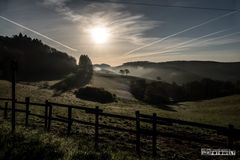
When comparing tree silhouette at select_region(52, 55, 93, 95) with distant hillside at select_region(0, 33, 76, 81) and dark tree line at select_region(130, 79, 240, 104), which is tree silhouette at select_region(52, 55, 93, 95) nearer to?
distant hillside at select_region(0, 33, 76, 81)

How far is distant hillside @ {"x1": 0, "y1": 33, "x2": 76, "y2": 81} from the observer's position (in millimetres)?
118500

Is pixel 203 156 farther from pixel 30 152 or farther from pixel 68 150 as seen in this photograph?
pixel 30 152

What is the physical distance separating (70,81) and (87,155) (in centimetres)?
9461

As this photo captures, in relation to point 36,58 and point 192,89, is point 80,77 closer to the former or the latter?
point 36,58

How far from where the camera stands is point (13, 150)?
8828 mm

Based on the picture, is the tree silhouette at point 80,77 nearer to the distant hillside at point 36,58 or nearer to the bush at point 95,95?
the distant hillside at point 36,58

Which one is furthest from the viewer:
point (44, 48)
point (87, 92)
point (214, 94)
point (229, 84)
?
point (44, 48)

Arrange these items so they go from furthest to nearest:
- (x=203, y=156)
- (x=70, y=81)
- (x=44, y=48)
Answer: (x=44, y=48)
(x=70, y=81)
(x=203, y=156)

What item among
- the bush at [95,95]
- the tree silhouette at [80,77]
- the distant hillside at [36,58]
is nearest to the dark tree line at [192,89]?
the tree silhouette at [80,77]

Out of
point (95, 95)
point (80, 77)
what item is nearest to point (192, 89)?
point (80, 77)

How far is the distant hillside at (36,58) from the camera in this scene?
389 feet

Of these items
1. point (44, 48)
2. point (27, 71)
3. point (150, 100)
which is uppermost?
point (44, 48)

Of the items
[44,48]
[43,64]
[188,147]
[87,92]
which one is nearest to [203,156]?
[188,147]

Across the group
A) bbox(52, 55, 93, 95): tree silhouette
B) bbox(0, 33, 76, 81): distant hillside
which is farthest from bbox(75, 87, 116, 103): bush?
bbox(0, 33, 76, 81): distant hillside
